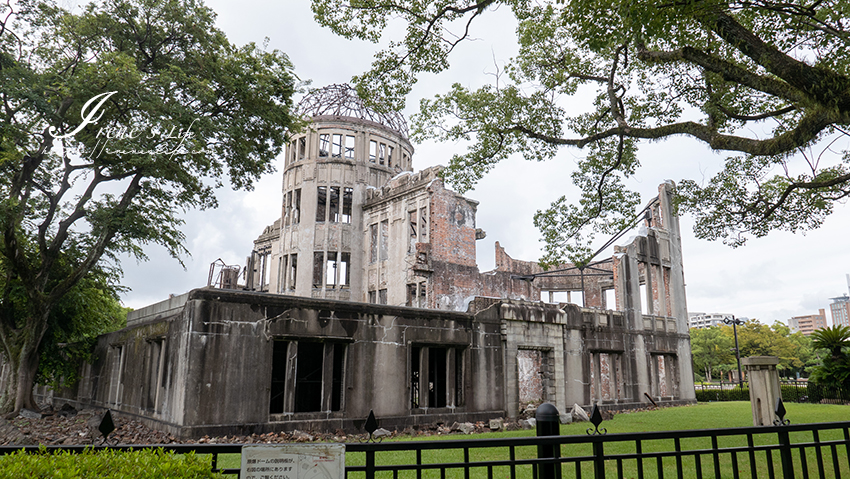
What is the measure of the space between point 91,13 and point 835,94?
20.3 meters

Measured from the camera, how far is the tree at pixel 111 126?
643 inches

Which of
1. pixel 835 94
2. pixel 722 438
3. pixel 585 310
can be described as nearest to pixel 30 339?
pixel 585 310

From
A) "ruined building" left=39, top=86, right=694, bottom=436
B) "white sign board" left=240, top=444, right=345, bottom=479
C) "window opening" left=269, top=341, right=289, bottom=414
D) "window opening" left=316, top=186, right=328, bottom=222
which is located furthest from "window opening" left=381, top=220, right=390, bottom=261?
"white sign board" left=240, top=444, right=345, bottom=479

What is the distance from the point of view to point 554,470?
13.6ft

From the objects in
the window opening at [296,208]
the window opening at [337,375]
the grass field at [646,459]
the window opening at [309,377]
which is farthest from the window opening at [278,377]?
the window opening at [296,208]

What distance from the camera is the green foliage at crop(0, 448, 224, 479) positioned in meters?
2.97

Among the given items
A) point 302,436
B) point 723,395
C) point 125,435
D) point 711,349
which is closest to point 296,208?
point 125,435

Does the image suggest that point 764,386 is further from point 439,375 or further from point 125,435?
point 125,435

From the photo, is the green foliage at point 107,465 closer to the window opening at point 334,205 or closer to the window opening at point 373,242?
the window opening at point 373,242

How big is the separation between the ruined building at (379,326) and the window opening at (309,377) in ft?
0.13

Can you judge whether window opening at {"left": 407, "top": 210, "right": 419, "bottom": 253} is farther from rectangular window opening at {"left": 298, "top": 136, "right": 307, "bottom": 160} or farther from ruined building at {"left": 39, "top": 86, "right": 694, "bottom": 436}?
rectangular window opening at {"left": 298, "top": 136, "right": 307, "bottom": 160}

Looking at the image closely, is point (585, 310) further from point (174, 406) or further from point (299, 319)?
point (174, 406)

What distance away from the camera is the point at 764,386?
43.2 ft

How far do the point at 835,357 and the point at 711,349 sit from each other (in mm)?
46985
